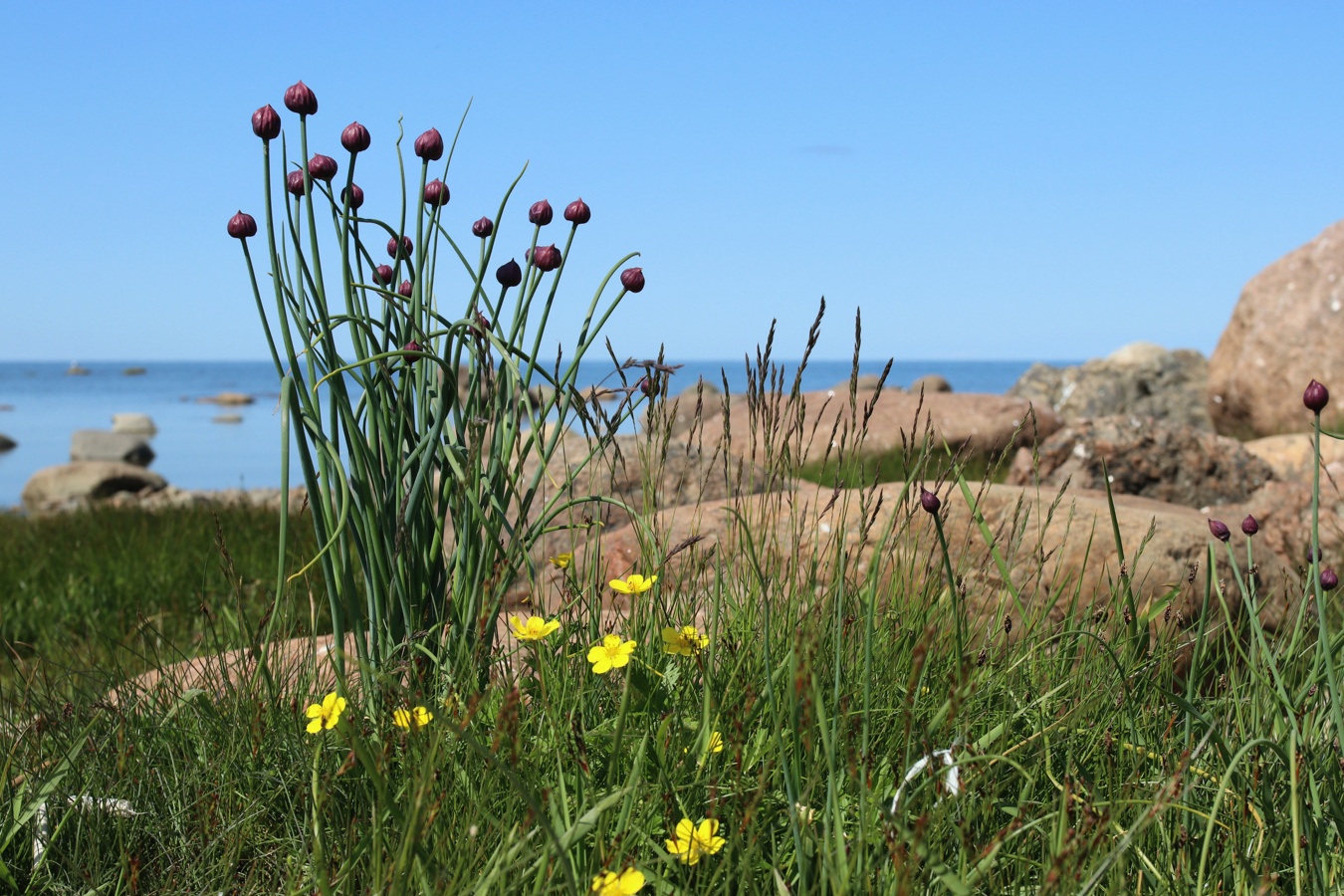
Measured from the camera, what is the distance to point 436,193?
7.32ft

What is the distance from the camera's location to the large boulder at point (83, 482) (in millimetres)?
13156

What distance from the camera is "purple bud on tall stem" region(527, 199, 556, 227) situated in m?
2.22

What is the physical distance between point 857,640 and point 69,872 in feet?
4.57

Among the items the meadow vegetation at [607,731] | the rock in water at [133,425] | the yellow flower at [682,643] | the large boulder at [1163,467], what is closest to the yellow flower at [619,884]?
the meadow vegetation at [607,731]

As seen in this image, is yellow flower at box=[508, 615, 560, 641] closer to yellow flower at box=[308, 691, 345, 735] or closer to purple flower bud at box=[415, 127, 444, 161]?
yellow flower at box=[308, 691, 345, 735]

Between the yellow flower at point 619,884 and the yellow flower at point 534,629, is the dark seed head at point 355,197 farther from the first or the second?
the yellow flower at point 619,884

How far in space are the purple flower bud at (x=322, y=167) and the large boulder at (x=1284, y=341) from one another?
9290 millimetres

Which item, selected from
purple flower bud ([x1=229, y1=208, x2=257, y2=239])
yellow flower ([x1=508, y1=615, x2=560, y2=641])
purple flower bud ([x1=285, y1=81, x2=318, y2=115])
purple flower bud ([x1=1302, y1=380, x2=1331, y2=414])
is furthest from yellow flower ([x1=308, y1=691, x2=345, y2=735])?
purple flower bud ([x1=1302, y1=380, x2=1331, y2=414])

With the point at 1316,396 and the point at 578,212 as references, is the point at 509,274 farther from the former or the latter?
the point at 1316,396

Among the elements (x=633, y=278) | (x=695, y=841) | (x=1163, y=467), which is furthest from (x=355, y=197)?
(x=1163, y=467)

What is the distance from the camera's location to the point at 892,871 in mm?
1498

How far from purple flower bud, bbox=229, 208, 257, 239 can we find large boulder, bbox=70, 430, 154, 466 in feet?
64.8

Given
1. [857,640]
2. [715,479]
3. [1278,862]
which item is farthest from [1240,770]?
[715,479]

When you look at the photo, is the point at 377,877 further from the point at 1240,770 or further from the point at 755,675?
the point at 1240,770
